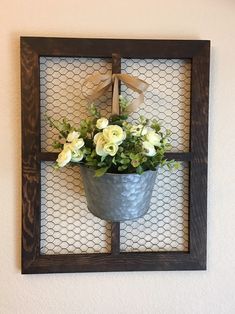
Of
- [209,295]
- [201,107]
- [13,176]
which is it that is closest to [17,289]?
[13,176]

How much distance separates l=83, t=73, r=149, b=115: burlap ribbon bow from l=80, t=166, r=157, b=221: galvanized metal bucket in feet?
0.46

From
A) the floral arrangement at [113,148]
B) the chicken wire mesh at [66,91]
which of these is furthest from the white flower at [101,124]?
the chicken wire mesh at [66,91]

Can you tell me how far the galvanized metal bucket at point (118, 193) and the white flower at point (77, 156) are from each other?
33 mm

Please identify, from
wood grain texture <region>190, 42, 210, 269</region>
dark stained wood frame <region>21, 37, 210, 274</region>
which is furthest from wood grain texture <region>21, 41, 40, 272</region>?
wood grain texture <region>190, 42, 210, 269</region>

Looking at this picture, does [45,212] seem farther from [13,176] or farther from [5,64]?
[5,64]

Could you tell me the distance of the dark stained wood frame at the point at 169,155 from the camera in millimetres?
672

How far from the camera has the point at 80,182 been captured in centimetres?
71

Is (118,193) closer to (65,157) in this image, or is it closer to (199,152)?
(65,157)

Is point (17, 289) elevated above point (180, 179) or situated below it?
below

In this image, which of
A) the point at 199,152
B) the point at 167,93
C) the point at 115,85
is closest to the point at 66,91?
the point at 115,85

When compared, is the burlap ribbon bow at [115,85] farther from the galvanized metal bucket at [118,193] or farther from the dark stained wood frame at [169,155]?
the galvanized metal bucket at [118,193]

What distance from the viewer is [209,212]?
2.39 feet

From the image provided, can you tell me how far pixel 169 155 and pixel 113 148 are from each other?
199 millimetres

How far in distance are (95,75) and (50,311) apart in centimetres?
56
